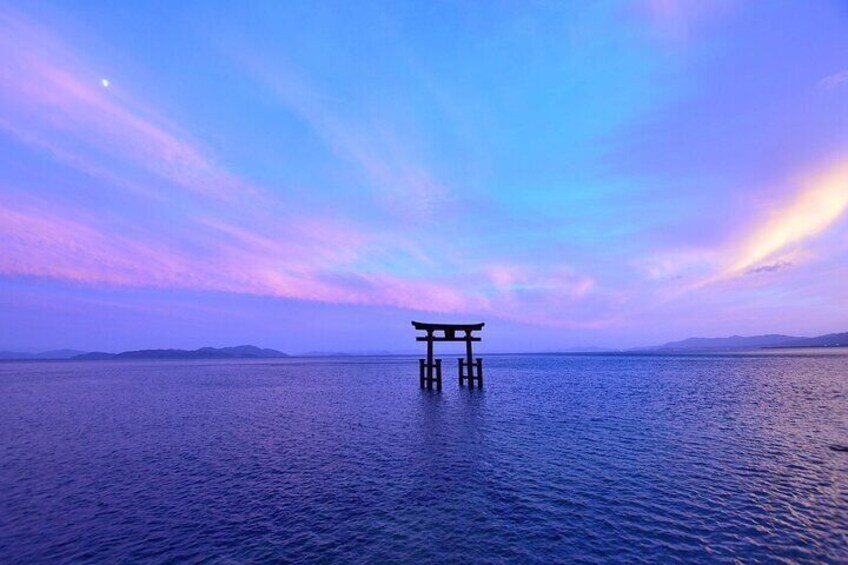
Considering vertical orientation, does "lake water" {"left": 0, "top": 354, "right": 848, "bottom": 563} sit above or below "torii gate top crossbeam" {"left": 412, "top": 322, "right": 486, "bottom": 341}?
below

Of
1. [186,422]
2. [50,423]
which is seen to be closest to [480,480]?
[186,422]

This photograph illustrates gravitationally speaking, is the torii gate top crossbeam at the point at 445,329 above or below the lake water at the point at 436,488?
above

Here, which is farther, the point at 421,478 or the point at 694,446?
the point at 694,446

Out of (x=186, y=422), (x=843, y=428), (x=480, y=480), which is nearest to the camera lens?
(x=480, y=480)

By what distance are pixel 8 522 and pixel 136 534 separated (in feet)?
14.6

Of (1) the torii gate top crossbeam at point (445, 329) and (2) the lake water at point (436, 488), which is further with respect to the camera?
(1) the torii gate top crossbeam at point (445, 329)

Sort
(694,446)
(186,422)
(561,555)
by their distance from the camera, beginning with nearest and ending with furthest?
1. (561,555)
2. (694,446)
3. (186,422)

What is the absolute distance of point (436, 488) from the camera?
14422mm

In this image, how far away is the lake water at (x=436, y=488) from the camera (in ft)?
33.6

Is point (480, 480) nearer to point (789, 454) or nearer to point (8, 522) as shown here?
point (789, 454)

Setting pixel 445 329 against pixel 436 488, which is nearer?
pixel 436 488

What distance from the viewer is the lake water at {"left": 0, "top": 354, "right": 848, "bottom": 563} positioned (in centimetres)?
1023

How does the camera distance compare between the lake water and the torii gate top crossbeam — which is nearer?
the lake water

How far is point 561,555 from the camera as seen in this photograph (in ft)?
31.9
